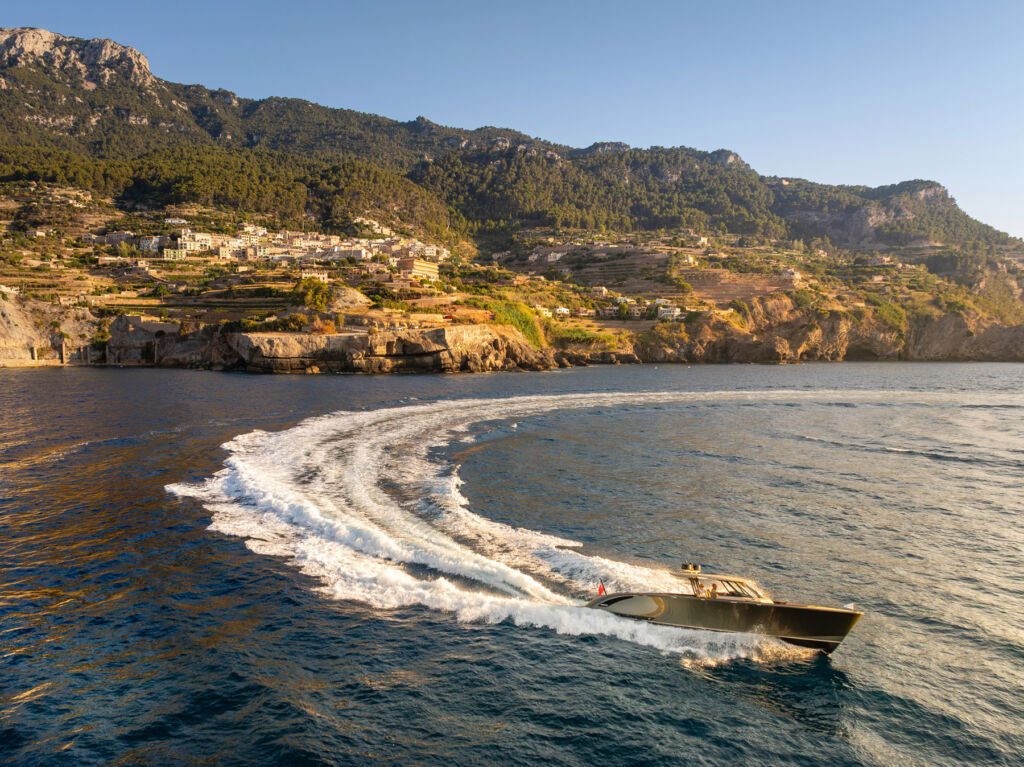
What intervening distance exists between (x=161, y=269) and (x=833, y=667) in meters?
114

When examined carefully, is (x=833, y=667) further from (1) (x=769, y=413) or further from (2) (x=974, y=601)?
(1) (x=769, y=413)

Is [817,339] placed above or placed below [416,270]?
below

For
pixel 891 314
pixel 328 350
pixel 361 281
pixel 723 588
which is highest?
pixel 361 281

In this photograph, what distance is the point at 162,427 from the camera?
31984 millimetres

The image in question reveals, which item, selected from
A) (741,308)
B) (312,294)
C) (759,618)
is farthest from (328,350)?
(741,308)

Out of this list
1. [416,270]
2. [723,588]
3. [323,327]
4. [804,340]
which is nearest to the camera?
[723,588]

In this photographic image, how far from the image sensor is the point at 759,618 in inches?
422

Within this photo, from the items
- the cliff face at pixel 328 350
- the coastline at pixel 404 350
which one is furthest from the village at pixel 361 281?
the cliff face at pixel 328 350

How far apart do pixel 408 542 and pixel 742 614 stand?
853cm

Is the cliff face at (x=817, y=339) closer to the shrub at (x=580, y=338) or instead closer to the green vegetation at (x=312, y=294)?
the shrub at (x=580, y=338)

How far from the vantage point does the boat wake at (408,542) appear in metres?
11.9

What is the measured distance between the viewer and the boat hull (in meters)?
10.4

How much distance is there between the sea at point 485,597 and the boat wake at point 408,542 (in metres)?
0.09

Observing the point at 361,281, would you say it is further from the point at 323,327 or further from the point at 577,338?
the point at 577,338
